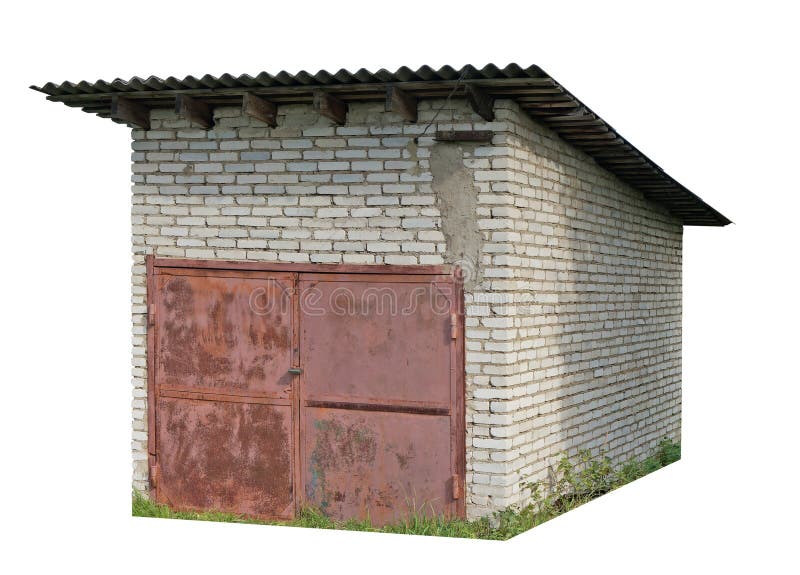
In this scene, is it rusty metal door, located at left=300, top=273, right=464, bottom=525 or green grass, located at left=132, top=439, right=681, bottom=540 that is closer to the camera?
green grass, located at left=132, top=439, right=681, bottom=540

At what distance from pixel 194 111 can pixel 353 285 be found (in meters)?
2.01

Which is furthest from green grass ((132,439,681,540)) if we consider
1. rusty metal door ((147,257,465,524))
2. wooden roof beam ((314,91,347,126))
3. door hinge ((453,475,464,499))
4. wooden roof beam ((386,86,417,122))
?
wooden roof beam ((314,91,347,126))

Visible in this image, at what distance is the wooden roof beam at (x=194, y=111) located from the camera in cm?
980

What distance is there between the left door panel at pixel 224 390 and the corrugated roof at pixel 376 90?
154cm

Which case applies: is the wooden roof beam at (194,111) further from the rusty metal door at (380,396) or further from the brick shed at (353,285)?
the rusty metal door at (380,396)

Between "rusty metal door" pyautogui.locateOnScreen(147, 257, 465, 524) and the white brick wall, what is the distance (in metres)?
0.17

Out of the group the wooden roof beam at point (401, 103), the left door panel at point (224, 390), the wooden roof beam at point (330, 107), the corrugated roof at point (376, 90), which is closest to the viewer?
the corrugated roof at point (376, 90)

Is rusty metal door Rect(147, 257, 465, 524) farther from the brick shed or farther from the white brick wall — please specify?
the white brick wall

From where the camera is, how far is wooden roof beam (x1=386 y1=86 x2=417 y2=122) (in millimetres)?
9133

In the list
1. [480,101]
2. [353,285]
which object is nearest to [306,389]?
[353,285]

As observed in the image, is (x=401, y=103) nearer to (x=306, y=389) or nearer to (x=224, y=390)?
(x=306, y=389)

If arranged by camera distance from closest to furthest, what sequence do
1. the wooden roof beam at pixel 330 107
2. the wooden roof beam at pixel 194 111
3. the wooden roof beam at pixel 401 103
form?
the wooden roof beam at pixel 401 103
the wooden roof beam at pixel 330 107
the wooden roof beam at pixel 194 111

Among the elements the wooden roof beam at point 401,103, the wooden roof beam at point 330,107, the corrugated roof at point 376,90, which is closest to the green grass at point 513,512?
the corrugated roof at point 376,90

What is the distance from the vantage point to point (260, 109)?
977cm
